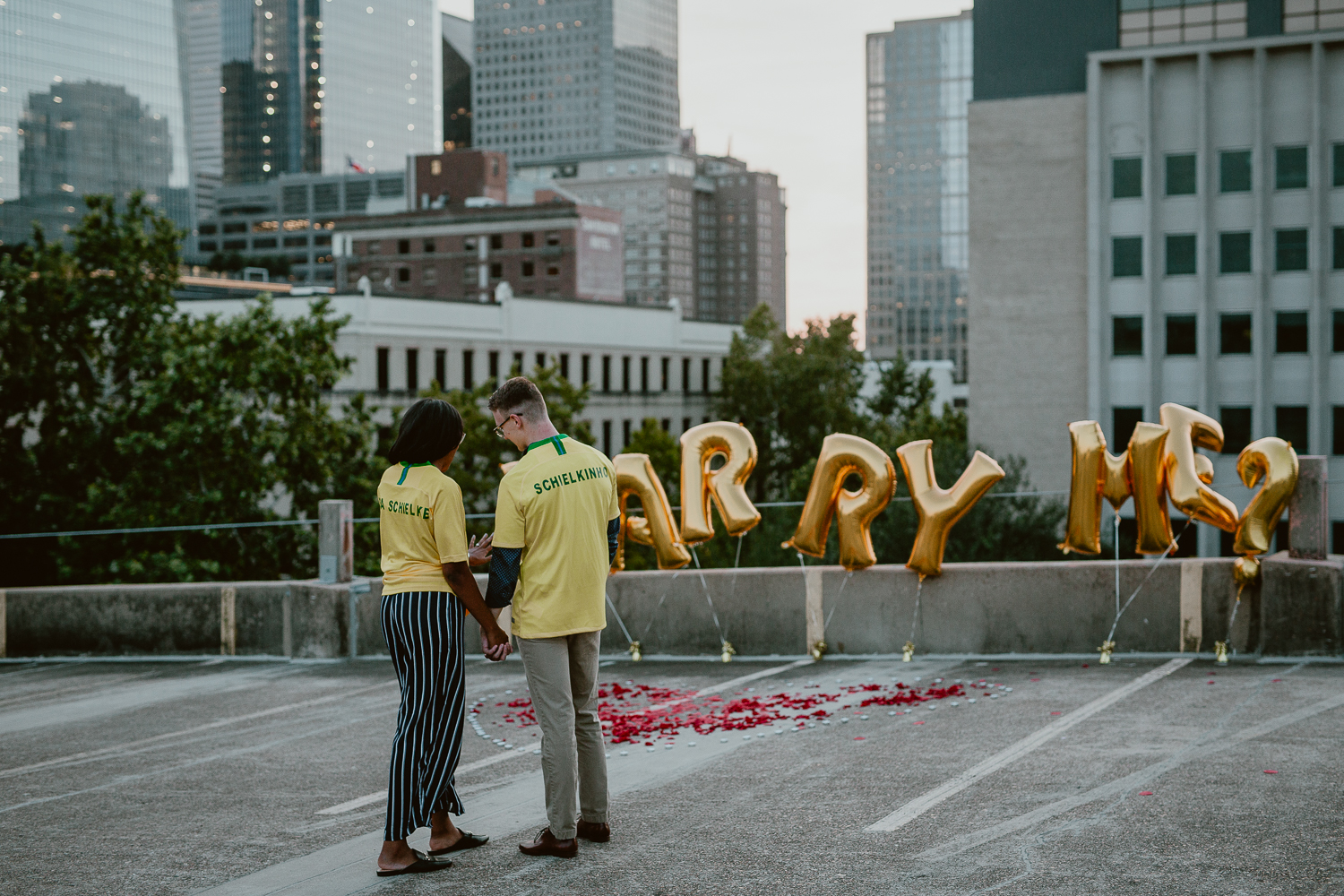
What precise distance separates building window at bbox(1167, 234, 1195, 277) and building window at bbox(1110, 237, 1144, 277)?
42.4 inches

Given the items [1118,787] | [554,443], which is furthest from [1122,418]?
[554,443]

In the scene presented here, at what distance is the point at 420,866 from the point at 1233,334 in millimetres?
56001

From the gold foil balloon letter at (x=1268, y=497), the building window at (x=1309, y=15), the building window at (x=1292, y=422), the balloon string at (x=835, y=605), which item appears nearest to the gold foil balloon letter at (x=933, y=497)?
the balloon string at (x=835, y=605)

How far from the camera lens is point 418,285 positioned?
125688 millimetres

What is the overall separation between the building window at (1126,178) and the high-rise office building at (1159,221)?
0.07 metres

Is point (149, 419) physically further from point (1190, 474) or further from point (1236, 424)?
point (1236, 424)

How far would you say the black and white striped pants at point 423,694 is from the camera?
5477 mm

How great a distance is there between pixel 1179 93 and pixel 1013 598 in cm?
5022

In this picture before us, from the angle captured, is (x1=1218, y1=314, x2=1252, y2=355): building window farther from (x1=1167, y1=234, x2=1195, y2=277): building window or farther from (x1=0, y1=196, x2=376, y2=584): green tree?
(x1=0, y1=196, x2=376, y2=584): green tree

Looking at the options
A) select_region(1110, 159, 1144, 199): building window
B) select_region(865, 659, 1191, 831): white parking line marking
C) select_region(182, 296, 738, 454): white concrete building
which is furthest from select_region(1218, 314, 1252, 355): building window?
select_region(865, 659, 1191, 831): white parking line marking

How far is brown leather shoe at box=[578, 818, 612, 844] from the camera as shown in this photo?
573cm

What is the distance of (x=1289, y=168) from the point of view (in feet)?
179

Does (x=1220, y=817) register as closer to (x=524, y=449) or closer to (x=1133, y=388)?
(x=524, y=449)

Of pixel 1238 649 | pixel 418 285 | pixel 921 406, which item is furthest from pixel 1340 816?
pixel 418 285
